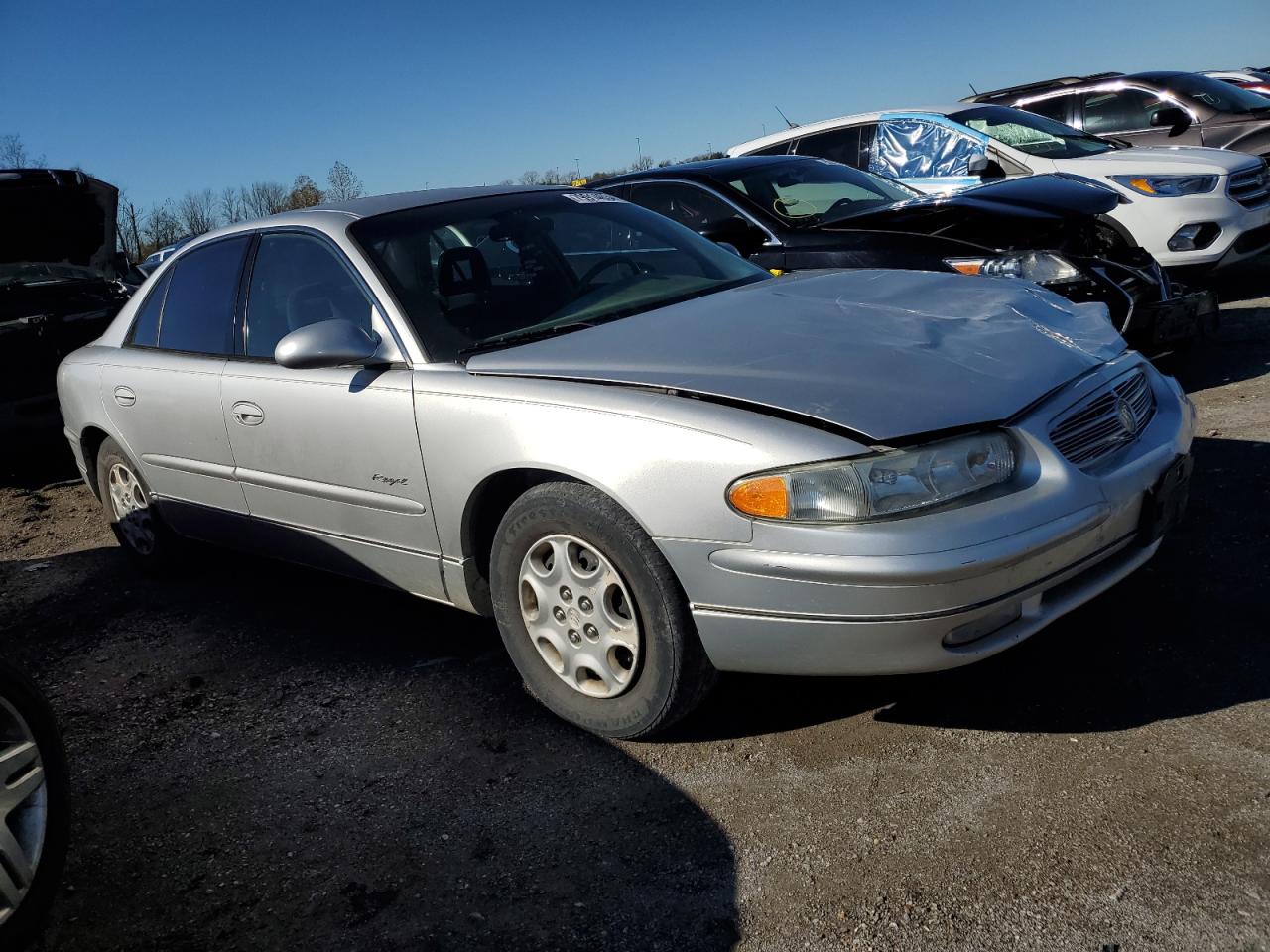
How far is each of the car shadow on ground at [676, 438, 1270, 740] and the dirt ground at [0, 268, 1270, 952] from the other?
0.03 ft

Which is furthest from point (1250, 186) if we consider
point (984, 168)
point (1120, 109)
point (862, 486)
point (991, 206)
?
point (862, 486)

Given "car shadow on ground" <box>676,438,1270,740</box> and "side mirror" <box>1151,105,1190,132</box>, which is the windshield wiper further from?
"side mirror" <box>1151,105,1190,132</box>

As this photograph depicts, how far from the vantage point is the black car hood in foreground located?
19.2ft

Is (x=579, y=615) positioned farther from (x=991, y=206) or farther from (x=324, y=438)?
(x=991, y=206)

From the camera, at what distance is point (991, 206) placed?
5879 mm

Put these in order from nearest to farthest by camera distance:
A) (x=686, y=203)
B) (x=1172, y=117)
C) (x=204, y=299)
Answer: (x=204, y=299) < (x=686, y=203) < (x=1172, y=117)

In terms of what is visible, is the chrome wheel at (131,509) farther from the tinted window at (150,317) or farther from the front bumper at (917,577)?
the front bumper at (917,577)

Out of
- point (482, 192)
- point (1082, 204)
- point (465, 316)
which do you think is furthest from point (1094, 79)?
point (465, 316)

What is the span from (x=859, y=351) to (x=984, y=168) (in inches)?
201

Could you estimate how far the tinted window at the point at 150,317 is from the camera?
187 inches

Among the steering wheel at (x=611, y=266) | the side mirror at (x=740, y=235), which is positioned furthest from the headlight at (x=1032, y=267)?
the steering wheel at (x=611, y=266)

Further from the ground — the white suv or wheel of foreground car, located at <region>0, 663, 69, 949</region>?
the white suv

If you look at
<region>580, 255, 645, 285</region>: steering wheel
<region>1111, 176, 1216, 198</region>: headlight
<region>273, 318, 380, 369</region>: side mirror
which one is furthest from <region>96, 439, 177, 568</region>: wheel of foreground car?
<region>1111, 176, 1216, 198</region>: headlight

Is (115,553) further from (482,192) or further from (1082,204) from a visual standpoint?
(1082,204)
